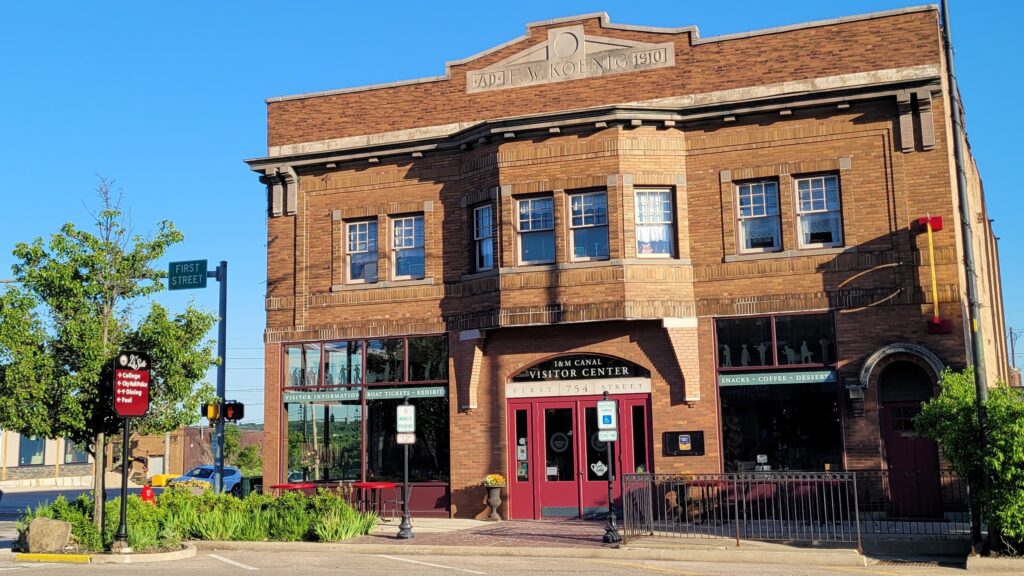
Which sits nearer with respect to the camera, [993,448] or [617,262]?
[993,448]

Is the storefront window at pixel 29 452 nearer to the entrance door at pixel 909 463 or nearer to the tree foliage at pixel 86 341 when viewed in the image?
the tree foliage at pixel 86 341

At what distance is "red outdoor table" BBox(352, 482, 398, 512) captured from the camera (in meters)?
21.8

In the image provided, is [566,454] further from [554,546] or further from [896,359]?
[896,359]

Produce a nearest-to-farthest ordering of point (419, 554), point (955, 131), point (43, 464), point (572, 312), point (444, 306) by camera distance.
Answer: point (955, 131), point (419, 554), point (572, 312), point (444, 306), point (43, 464)

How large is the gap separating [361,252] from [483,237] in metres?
3.29

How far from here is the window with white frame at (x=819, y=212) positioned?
2088 cm

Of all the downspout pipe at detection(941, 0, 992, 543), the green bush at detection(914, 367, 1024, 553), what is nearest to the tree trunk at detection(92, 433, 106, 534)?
the green bush at detection(914, 367, 1024, 553)

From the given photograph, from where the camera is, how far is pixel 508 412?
73.9 feet

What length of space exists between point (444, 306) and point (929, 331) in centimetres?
1045

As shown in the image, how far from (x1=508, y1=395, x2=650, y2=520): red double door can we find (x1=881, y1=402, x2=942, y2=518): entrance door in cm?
488

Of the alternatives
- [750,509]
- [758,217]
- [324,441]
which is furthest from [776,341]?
[324,441]

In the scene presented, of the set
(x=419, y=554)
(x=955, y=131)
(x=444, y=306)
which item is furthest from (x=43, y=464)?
(x=955, y=131)

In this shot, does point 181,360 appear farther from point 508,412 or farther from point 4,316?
point 508,412

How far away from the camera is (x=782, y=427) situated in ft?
67.7
